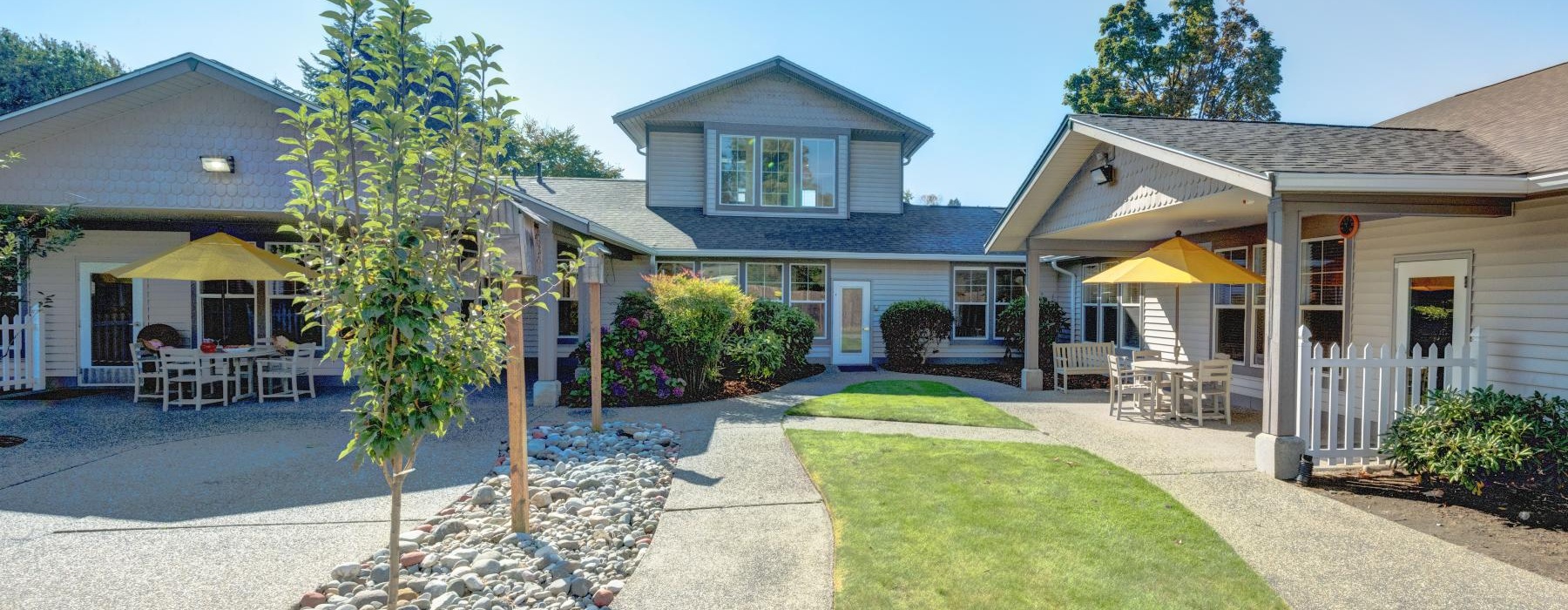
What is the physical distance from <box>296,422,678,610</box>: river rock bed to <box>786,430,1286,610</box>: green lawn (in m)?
1.37

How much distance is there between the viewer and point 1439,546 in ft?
13.8

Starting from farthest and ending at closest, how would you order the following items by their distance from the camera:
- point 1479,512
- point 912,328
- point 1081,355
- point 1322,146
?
point 912,328 → point 1081,355 → point 1322,146 → point 1479,512

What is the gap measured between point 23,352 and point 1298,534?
16.3 meters

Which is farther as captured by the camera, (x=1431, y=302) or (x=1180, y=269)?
(x=1180, y=269)

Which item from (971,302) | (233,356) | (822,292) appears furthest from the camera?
(971,302)

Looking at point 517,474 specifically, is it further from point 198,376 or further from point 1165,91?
point 1165,91

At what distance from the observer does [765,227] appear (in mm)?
15102

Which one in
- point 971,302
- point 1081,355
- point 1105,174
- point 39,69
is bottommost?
point 1081,355

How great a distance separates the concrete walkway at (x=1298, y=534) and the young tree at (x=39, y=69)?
34.8 m

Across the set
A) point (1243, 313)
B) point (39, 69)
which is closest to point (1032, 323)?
point (1243, 313)

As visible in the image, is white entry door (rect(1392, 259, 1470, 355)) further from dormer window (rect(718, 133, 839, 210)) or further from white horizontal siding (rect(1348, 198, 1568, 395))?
dormer window (rect(718, 133, 839, 210))

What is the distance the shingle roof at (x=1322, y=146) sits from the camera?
576cm

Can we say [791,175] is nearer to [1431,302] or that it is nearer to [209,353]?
[209,353]

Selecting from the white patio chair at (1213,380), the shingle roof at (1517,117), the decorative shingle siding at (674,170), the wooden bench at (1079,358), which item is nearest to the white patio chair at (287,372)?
the decorative shingle siding at (674,170)
